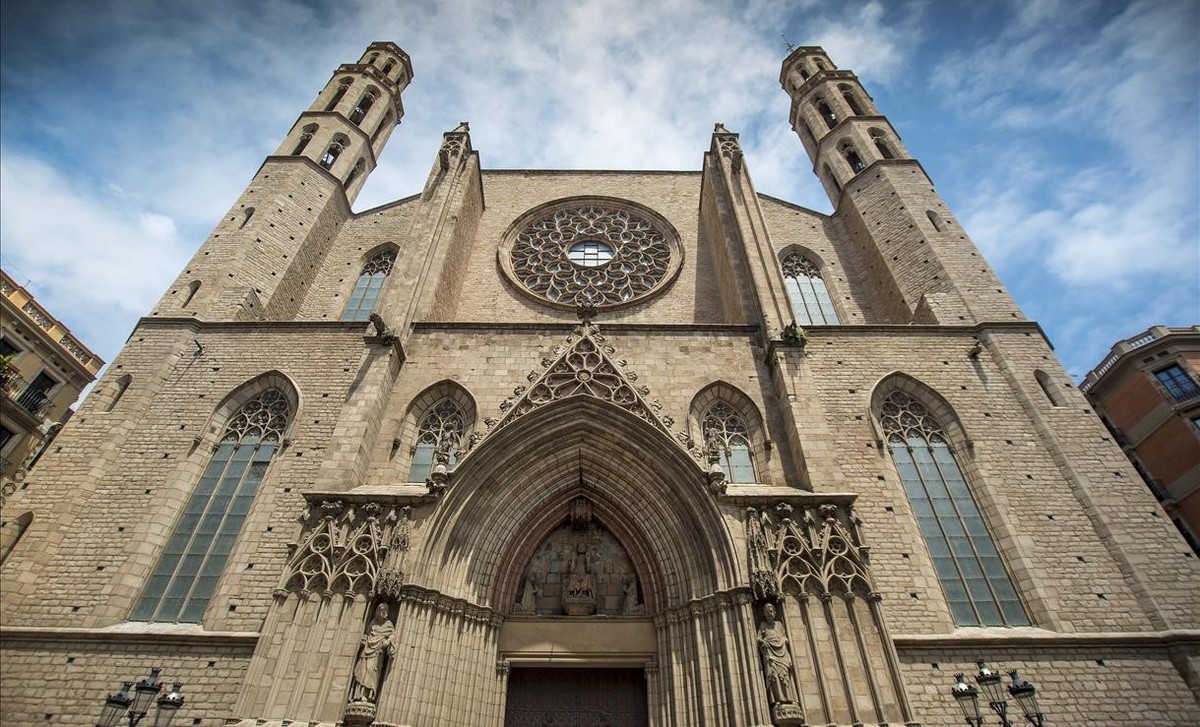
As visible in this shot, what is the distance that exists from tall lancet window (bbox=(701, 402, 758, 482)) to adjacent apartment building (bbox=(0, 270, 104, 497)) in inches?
593

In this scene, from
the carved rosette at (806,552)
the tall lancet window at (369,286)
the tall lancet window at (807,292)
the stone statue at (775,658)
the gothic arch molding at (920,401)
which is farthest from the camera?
the tall lancet window at (369,286)

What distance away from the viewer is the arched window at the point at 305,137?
17.7 metres

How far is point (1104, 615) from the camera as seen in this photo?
8219 millimetres

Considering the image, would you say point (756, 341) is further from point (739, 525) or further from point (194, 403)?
point (194, 403)

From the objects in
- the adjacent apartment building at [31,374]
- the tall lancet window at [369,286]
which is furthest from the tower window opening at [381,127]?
the adjacent apartment building at [31,374]

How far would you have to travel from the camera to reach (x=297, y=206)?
15.7 m

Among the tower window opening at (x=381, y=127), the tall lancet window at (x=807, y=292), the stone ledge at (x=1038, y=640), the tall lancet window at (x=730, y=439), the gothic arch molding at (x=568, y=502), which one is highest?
the tower window opening at (x=381, y=127)

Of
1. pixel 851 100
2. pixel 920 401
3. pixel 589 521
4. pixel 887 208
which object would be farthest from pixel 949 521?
pixel 851 100

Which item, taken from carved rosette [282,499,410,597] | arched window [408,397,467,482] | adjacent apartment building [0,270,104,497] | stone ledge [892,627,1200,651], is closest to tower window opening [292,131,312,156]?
adjacent apartment building [0,270,104,497]

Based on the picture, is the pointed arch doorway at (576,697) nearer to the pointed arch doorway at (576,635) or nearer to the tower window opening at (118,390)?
the pointed arch doorway at (576,635)

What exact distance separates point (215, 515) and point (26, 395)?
1024 centimetres

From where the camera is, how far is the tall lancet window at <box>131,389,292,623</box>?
8.73 meters

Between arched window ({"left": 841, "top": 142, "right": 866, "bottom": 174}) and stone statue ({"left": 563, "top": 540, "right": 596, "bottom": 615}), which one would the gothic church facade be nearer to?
stone statue ({"left": 563, "top": 540, "right": 596, "bottom": 615})

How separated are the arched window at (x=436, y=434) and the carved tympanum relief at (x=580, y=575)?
7.71ft
